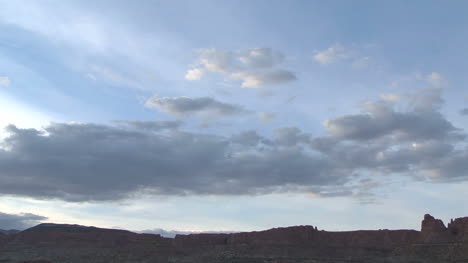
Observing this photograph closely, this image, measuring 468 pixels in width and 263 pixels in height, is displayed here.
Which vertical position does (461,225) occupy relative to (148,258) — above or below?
above

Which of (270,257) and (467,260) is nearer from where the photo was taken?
(467,260)

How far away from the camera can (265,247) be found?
4129 inches

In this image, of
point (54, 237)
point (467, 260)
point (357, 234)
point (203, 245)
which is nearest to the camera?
point (467, 260)

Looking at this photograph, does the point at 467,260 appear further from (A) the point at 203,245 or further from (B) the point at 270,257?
(A) the point at 203,245

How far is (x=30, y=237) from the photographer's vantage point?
13750 cm

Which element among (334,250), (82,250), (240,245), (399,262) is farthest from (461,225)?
(82,250)

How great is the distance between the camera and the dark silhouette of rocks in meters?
88.5

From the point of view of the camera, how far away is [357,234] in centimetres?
10556

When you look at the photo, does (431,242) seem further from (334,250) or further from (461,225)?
(334,250)

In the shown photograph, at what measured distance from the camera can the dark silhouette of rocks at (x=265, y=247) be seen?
8850 centimetres

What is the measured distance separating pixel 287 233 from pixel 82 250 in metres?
47.6

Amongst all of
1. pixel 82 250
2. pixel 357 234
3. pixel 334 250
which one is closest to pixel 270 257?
pixel 334 250

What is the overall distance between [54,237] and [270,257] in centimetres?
6676

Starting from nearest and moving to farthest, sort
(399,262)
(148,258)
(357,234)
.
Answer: (399,262)
(148,258)
(357,234)
